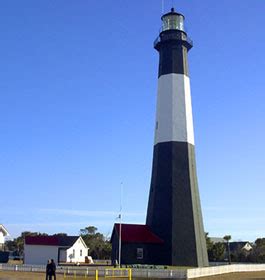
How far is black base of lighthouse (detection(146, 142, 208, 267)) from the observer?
39969mm

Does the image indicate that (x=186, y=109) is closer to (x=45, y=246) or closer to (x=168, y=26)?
(x=168, y=26)

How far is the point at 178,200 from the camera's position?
40281mm

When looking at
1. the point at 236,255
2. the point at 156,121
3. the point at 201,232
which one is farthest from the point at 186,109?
the point at 236,255

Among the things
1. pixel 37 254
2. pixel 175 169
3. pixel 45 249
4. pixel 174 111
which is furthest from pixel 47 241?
pixel 174 111

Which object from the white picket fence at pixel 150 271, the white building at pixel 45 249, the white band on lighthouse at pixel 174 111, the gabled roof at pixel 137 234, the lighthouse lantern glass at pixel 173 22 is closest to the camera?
the white picket fence at pixel 150 271

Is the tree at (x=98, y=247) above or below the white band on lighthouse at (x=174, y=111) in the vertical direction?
below

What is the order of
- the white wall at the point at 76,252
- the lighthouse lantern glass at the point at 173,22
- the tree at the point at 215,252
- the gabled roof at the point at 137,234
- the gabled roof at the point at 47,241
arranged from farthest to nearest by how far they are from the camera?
the tree at the point at 215,252
the white wall at the point at 76,252
the gabled roof at the point at 47,241
the lighthouse lantern glass at the point at 173,22
the gabled roof at the point at 137,234

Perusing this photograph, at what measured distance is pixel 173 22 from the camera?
1764 inches

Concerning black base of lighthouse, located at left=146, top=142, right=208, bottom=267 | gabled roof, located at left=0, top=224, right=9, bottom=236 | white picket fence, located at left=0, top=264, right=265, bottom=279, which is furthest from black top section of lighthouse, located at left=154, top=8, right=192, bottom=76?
gabled roof, located at left=0, top=224, right=9, bottom=236

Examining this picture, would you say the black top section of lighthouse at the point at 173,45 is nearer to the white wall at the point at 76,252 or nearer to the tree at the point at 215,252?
the white wall at the point at 76,252

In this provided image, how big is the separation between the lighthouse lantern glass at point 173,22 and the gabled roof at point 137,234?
1836cm

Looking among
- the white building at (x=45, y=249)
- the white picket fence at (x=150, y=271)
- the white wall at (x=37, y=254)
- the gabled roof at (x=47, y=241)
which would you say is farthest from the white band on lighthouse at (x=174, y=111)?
the white wall at (x=37, y=254)

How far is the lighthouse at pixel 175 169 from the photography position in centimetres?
4003

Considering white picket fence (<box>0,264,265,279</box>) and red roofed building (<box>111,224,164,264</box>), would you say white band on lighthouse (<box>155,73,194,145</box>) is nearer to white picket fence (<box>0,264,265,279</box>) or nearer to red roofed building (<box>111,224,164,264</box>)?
red roofed building (<box>111,224,164,264</box>)
